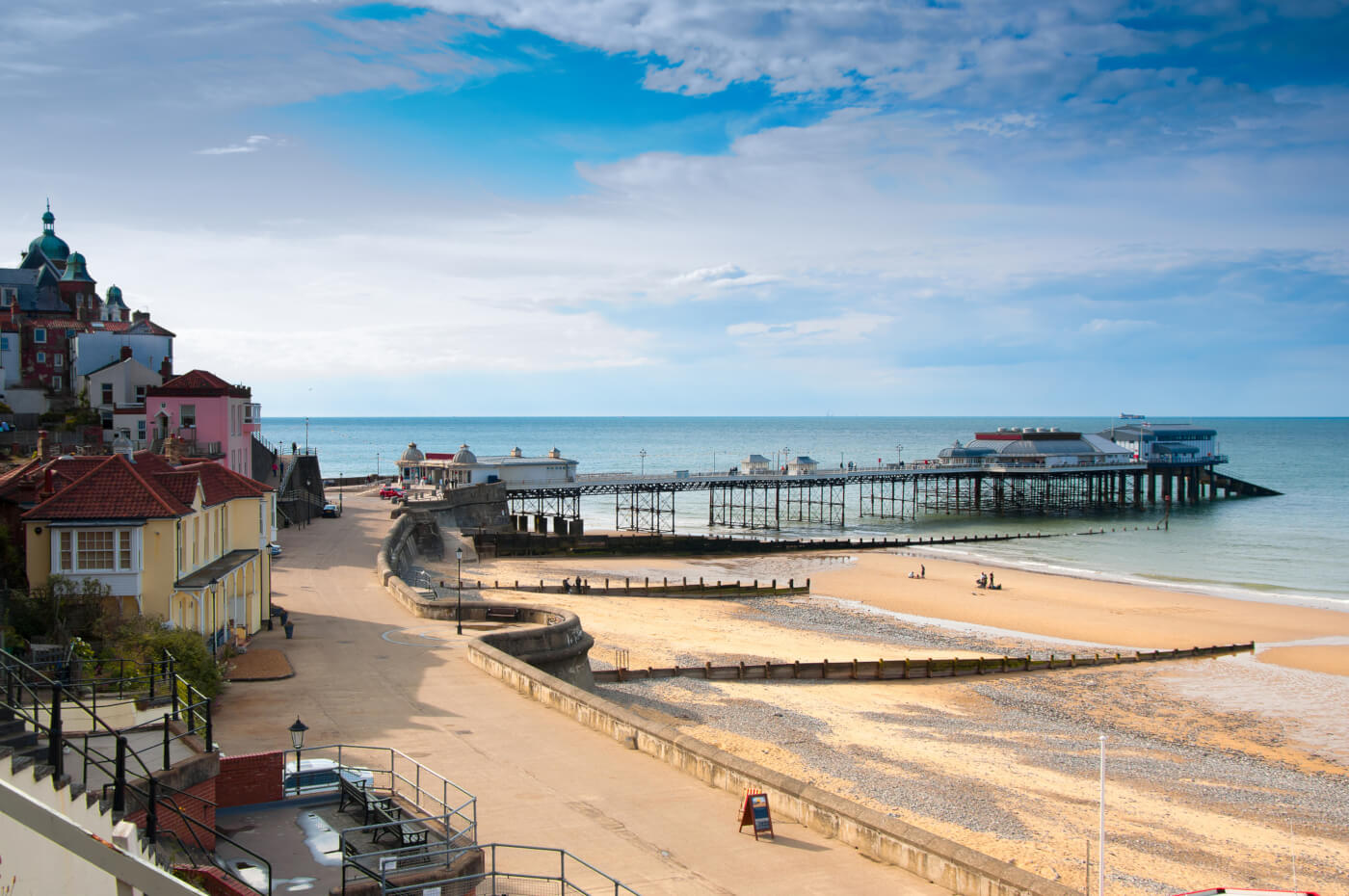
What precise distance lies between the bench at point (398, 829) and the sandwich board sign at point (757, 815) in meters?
4.62

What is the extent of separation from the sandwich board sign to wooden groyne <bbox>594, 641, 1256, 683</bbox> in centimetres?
1742

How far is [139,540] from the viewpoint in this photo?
72.5ft

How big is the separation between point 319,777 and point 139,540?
10201 millimetres

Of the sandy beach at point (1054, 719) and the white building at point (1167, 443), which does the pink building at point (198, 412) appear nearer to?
the sandy beach at point (1054, 719)

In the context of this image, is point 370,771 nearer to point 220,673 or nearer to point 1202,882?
point 220,673

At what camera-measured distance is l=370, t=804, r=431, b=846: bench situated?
12617mm

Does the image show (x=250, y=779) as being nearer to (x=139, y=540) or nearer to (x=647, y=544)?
(x=139, y=540)

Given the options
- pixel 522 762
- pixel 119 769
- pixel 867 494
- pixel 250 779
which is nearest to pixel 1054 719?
pixel 522 762

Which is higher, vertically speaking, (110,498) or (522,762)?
(110,498)

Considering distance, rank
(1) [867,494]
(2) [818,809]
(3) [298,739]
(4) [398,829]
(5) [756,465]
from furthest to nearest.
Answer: (1) [867,494] < (5) [756,465] < (2) [818,809] < (3) [298,739] < (4) [398,829]

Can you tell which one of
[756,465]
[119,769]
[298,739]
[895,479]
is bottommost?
[298,739]

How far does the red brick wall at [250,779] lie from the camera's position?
544 inches

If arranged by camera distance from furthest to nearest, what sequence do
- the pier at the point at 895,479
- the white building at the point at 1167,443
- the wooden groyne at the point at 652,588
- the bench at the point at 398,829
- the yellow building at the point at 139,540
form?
the white building at the point at 1167,443 → the pier at the point at 895,479 → the wooden groyne at the point at 652,588 → the yellow building at the point at 139,540 → the bench at the point at 398,829

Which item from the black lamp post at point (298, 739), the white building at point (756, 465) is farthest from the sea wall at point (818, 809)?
the white building at point (756, 465)
